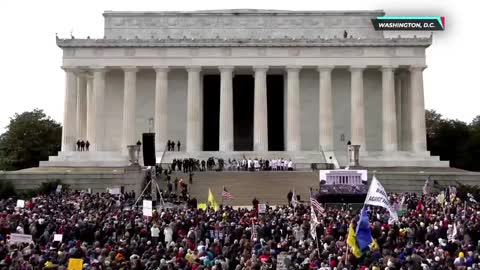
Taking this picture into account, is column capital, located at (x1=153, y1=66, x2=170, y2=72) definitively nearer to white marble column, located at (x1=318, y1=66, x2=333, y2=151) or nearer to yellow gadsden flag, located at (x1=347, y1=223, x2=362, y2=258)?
white marble column, located at (x1=318, y1=66, x2=333, y2=151)

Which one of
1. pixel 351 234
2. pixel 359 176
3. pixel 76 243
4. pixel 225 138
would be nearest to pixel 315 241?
pixel 351 234

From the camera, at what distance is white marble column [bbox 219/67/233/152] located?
75688 mm

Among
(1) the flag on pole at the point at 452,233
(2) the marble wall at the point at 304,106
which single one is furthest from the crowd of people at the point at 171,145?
(1) the flag on pole at the point at 452,233

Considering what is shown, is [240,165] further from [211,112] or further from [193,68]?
[211,112]

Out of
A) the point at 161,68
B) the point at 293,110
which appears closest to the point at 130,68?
the point at 161,68

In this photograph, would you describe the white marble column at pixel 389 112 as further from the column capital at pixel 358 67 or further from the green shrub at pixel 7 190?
the green shrub at pixel 7 190

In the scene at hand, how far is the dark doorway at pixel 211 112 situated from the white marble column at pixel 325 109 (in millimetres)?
15912

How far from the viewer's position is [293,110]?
7606 centimetres

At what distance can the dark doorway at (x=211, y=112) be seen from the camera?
85750mm

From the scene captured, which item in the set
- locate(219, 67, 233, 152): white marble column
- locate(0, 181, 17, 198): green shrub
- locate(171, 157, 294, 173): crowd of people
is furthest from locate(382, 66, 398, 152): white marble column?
locate(0, 181, 17, 198): green shrub

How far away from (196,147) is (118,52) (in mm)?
15294

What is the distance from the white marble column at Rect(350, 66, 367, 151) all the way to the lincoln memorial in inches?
4.9

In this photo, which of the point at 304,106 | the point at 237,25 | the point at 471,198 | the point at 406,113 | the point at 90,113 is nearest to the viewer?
the point at 471,198

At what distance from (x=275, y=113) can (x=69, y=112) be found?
28395 millimetres
